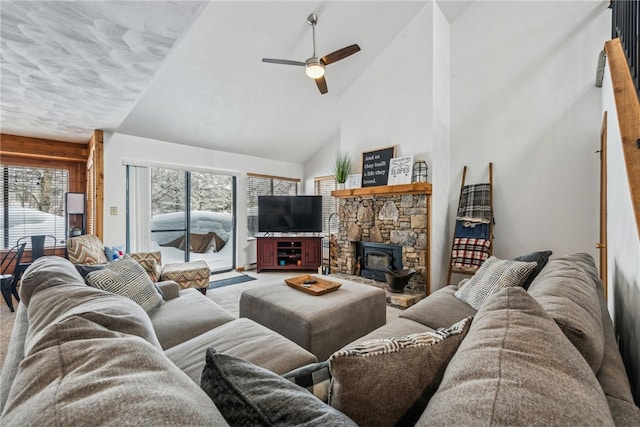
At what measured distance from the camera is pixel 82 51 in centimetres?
188

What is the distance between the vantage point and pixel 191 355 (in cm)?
139

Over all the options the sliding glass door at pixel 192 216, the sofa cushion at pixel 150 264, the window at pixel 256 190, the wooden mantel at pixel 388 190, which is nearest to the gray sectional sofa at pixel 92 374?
the sofa cushion at pixel 150 264

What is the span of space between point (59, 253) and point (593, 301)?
6215 millimetres

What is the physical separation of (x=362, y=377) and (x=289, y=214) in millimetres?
5014

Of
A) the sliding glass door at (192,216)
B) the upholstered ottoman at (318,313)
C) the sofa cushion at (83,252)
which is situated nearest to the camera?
the upholstered ottoman at (318,313)

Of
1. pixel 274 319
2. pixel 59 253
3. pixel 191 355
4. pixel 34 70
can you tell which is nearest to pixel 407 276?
pixel 274 319

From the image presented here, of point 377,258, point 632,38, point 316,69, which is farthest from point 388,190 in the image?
point 632,38

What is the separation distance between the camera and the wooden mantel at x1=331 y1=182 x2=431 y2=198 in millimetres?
3510

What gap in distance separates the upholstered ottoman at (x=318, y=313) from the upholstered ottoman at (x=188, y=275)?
1.45 metres

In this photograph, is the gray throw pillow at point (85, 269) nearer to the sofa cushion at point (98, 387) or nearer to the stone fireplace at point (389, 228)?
the sofa cushion at point (98, 387)

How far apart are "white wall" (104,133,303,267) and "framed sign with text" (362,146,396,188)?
2521 mm

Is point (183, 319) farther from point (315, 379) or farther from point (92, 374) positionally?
point (92, 374)

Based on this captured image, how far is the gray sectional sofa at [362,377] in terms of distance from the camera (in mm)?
449

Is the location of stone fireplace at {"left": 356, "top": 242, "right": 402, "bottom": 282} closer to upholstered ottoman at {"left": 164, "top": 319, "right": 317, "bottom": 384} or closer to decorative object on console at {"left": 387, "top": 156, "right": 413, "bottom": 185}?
decorative object on console at {"left": 387, "top": 156, "right": 413, "bottom": 185}
